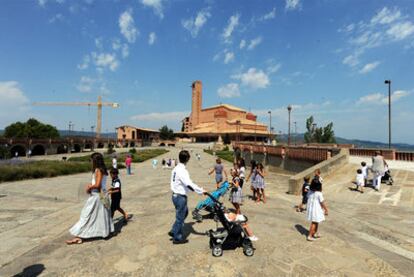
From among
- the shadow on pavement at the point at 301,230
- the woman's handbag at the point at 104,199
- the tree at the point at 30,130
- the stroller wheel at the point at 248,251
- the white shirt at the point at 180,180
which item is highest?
the tree at the point at 30,130

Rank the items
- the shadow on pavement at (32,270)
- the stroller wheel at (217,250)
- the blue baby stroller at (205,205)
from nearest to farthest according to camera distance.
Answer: the shadow on pavement at (32,270) < the stroller wheel at (217,250) < the blue baby stroller at (205,205)

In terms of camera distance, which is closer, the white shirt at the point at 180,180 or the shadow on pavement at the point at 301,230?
the white shirt at the point at 180,180

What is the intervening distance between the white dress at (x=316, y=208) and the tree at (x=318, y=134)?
157 ft

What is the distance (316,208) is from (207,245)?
8.42 ft

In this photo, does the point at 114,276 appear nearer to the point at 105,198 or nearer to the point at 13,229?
the point at 105,198

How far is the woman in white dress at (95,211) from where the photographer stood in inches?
202

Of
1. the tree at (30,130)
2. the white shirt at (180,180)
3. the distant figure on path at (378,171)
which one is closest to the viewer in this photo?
the white shirt at (180,180)

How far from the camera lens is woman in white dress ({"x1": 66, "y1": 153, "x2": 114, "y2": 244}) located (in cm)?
514

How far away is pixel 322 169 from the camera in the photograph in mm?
12109

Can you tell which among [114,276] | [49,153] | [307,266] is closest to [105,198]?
[114,276]

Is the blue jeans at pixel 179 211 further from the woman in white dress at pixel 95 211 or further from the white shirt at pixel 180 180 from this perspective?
the woman in white dress at pixel 95 211

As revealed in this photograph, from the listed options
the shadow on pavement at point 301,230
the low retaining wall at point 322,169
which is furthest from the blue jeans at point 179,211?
the low retaining wall at point 322,169

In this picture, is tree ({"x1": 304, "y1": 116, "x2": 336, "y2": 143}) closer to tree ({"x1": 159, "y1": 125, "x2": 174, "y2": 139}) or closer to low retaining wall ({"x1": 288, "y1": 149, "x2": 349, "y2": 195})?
low retaining wall ({"x1": 288, "y1": 149, "x2": 349, "y2": 195})

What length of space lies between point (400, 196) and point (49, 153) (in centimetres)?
6677
